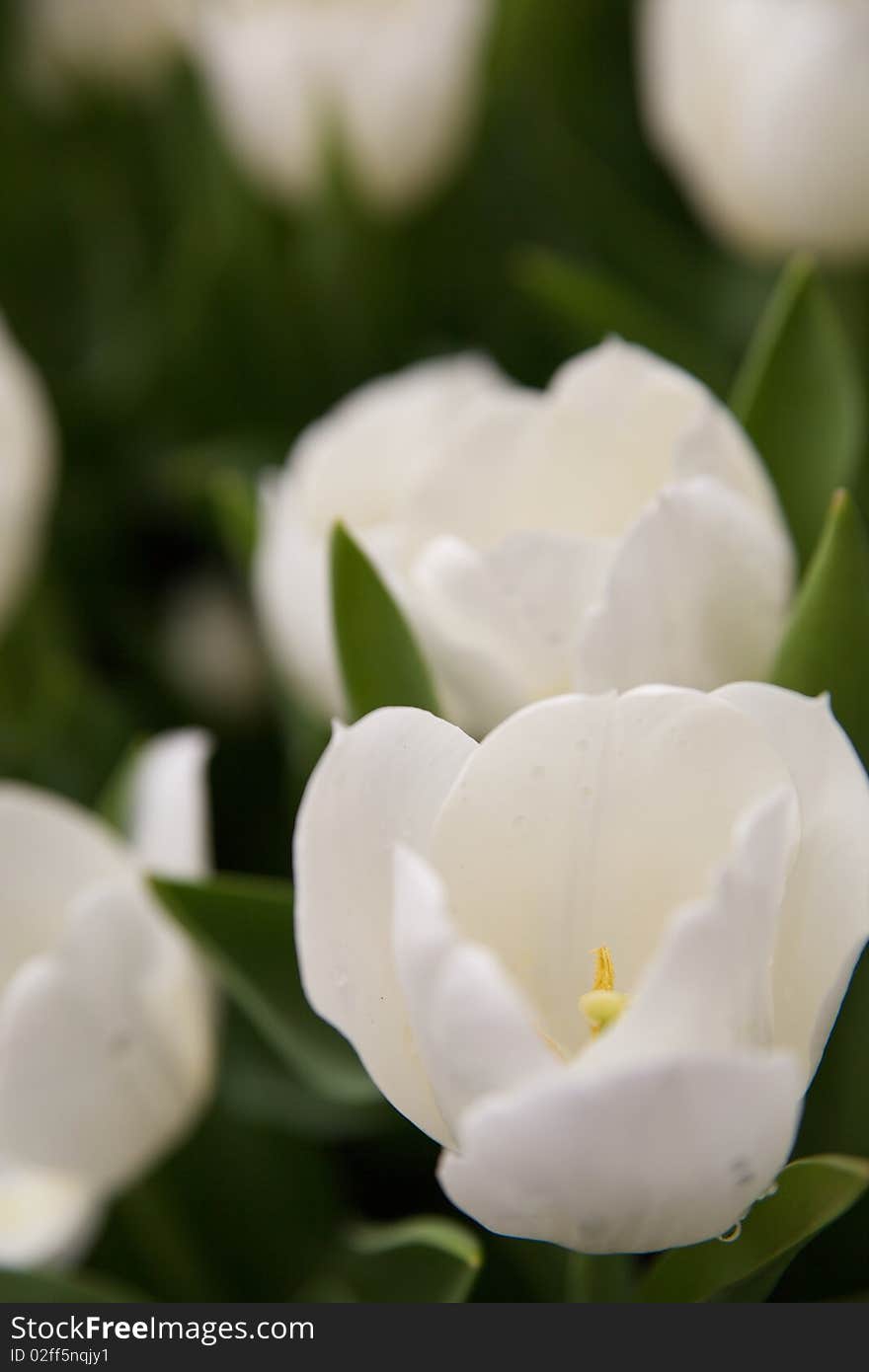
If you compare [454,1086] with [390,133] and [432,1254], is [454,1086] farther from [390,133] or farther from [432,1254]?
[390,133]


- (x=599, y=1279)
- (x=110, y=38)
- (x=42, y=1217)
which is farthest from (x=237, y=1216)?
(x=110, y=38)

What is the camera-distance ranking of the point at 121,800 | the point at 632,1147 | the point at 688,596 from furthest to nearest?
the point at 121,800, the point at 688,596, the point at 632,1147

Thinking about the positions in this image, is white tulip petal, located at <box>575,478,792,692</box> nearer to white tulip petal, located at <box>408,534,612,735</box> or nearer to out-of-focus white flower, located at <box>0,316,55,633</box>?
white tulip petal, located at <box>408,534,612,735</box>

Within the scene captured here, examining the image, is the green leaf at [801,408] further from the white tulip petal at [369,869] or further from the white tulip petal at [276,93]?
the white tulip petal at [276,93]

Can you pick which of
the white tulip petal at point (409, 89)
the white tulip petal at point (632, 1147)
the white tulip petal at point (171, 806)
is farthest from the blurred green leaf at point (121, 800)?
the white tulip petal at point (409, 89)

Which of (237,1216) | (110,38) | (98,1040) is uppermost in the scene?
(110,38)

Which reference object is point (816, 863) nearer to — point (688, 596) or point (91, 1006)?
point (688, 596)

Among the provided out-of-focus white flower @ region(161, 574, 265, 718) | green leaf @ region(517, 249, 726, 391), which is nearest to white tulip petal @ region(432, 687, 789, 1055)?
green leaf @ region(517, 249, 726, 391)

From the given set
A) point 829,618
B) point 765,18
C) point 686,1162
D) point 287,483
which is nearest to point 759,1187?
point 686,1162
